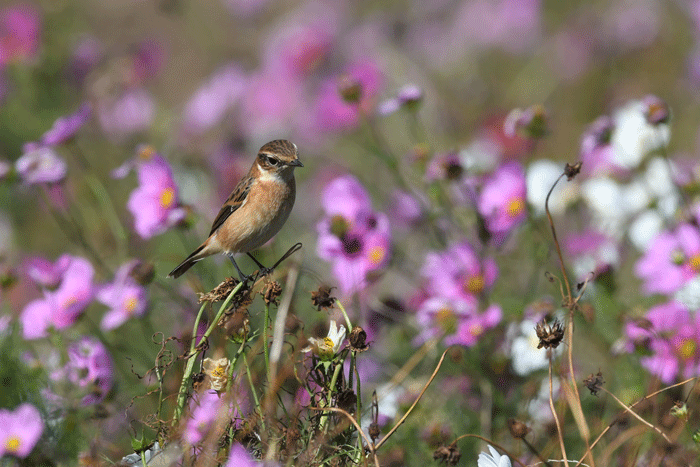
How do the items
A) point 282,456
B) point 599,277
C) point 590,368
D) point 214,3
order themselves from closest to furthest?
point 282,456
point 599,277
point 590,368
point 214,3

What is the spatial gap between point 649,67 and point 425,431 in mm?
3268

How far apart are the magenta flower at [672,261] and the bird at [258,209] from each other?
3.10 ft

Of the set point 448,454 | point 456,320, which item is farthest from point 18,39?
point 448,454

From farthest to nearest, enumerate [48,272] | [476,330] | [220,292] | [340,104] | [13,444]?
[340,104] < [48,272] < [476,330] < [13,444] < [220,292]

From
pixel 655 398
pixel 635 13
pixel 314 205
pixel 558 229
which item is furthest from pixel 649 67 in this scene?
pixel 655 398

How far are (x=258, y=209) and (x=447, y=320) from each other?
565 mm

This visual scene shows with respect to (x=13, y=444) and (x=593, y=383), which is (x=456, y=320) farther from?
(x=13, y=444)

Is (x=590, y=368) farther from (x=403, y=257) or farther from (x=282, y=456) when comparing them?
(x=282, y=456)

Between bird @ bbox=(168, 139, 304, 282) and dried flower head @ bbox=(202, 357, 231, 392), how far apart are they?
56 cm

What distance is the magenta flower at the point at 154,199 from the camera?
71.6 inches

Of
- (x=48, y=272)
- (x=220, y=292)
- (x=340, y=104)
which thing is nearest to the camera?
(x=220, y=292)

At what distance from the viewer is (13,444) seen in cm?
139

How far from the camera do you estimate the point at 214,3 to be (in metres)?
5.48

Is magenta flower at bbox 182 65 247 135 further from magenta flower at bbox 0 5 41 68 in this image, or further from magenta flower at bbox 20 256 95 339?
magenta flower at bbox 20 256 95 339
